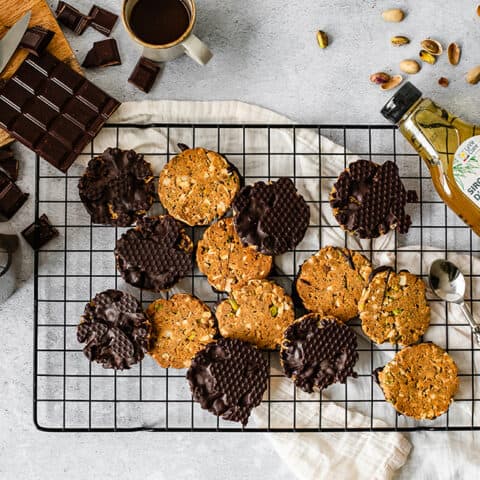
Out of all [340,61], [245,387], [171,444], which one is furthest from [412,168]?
[171,444]

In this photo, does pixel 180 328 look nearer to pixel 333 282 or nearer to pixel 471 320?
pixel 333 282

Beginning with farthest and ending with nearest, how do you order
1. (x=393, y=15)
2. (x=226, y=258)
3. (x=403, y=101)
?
(x=393, y=15), (x=226, y=258), (x=403, y=101)

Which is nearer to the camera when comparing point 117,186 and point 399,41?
point 117,186

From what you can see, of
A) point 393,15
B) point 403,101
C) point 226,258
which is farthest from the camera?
point 393,15

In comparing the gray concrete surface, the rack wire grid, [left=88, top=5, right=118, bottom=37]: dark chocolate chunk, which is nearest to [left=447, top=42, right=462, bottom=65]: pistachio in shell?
the gray concrete surface

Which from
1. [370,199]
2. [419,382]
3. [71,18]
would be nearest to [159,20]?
[71,18]

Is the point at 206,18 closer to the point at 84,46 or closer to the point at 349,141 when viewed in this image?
the point at 84,46

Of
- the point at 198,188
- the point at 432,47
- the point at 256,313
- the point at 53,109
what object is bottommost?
the point at 256,313
